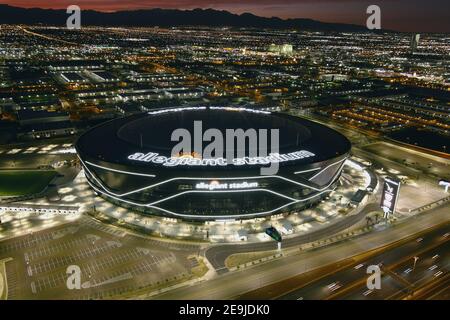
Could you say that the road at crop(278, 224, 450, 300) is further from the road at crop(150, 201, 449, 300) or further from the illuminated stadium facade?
the illuminated stadium facade

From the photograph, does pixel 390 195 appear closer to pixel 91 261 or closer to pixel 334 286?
pixel 334 286

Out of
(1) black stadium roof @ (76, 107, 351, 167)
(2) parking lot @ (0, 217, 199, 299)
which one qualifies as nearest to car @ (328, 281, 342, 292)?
(2) parking lot @ (0, 217, 199, 299)

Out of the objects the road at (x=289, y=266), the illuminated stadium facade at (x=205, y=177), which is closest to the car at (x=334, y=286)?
the road at (x=289, y=266)

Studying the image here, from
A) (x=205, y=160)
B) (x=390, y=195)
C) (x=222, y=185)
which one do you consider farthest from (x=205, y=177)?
(x=390, y=195)

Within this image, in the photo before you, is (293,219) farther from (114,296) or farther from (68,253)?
(68,253)

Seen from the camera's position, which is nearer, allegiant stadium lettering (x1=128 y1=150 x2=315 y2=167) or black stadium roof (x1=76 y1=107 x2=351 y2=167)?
allegiant stadium lettering (x1=128 y1=150 x2=315 y2=167)

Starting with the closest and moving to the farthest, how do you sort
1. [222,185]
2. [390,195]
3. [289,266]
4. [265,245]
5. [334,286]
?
[334,286] → [289,266] → [265,245] → [222,185] → [390,195]

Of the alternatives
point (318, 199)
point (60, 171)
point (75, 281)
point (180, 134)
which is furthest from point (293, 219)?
point (60, 171)
